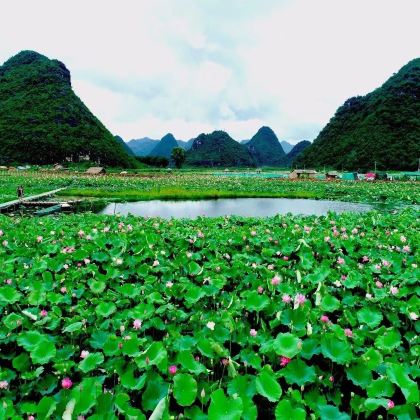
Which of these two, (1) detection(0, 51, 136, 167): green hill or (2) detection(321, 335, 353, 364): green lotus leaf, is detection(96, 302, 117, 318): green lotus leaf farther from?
(1) detection(0, 51, 136, 167): green hill

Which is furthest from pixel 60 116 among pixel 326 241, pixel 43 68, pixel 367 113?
pixel 326 241

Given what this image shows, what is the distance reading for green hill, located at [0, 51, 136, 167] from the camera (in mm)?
66500

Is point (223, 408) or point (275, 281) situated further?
Result: point (275, 281)

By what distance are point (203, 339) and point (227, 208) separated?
15.8 meters

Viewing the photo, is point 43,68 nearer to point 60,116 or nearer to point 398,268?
point 60,116

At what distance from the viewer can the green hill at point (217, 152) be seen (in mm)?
126562

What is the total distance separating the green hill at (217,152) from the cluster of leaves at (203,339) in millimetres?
119849

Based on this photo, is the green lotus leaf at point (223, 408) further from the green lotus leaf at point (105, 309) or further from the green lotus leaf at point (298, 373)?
the green lotus leaf at point (105, 309)

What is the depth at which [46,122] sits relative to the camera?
7312 centimetres

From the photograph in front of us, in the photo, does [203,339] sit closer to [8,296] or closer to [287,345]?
[287,345]

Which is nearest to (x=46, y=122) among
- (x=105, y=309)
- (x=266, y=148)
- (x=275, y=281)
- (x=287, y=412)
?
(x=105, y=309)

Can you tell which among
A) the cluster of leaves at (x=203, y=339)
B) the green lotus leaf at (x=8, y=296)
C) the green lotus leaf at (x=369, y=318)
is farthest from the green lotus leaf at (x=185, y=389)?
the green lotus leaf at (x=8, y=296)

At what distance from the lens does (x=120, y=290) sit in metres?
3.16

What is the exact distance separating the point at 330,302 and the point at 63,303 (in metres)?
2.35
